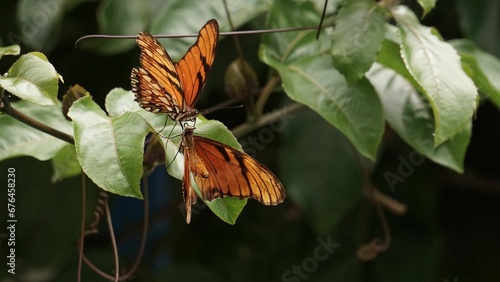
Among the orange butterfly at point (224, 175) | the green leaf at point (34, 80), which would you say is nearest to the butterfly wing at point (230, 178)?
the orange butterfly at point (224, 175)

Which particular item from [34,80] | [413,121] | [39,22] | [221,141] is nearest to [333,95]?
[413,121]

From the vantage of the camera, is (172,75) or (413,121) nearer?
(172,75)

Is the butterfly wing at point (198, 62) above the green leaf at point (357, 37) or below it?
above

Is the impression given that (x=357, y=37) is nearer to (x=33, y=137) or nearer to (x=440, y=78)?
(x=440, y=78)

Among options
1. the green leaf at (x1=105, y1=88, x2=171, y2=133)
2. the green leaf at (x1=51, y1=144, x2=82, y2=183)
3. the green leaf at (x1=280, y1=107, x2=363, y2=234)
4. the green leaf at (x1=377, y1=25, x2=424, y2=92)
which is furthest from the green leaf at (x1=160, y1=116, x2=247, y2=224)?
the green leaf at (x1=280, y1=107, x2=363, y2=234)

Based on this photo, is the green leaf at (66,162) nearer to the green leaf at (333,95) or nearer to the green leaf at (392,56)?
the green leaf at (333,95)

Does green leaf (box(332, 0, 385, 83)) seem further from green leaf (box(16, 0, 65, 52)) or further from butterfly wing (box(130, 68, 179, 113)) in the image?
green leaf (box(16, 0, 65, 52))

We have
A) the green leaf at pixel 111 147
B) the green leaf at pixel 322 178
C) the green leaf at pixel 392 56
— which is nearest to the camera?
the green leaf at pixel 111 147

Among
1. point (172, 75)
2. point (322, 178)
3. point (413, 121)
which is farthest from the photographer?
point (322, 178)

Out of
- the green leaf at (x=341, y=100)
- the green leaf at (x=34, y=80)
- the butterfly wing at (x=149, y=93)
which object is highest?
the green leaf at (x=34, y=80)
